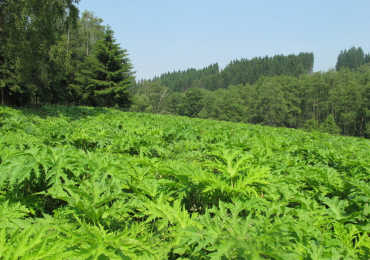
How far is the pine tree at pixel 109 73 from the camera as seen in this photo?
28.7 metres

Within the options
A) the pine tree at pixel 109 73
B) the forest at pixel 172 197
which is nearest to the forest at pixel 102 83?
the pine tree at pixel 109 73

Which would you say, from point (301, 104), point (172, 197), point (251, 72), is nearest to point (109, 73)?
point (172, 197)

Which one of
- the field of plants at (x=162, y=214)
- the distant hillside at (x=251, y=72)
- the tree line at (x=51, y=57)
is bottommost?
the field of plants at (x=162, y=214)

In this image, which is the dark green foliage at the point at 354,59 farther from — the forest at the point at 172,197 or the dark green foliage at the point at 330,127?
the forest at the point at 172,197

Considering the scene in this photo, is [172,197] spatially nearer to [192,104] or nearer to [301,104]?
[301,104]

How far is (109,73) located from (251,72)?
125747mm

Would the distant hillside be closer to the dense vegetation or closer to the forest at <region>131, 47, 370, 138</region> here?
the forest at <region>131, 47, 370, 138</region>

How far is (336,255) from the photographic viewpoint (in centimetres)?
158

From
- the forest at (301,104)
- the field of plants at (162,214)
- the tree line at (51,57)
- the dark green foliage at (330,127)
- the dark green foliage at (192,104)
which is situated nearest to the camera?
the field of plants at (162,214)

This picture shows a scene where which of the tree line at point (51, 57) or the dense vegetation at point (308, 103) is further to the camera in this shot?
the dense vegetation at point (308, 103)

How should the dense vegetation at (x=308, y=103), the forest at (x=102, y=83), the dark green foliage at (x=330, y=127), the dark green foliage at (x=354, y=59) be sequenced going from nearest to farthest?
the forest at (x=102, y=83) → the dark green foliage at (x=330, y=127) → the dense vegetation at (x=308, y=103) → the dark green foliage at (x=354, y=59)

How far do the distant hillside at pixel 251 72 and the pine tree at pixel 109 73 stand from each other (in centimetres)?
11234

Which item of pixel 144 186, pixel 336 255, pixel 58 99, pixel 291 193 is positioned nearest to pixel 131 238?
pixel 144 186

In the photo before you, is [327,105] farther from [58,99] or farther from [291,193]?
[291,193]
